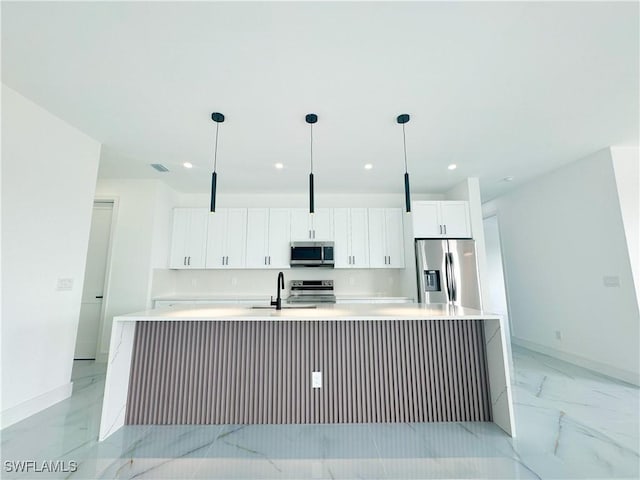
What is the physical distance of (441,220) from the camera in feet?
13.7

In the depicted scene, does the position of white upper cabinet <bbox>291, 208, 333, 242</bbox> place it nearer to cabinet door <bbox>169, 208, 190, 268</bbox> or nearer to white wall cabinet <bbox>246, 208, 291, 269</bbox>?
white wall cabinet <bbox>246, 208, 291, 269</bbox>

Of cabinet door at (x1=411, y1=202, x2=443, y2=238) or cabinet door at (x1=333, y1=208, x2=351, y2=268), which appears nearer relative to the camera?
cabinet door at (x1=411, y1=202, x2=443, y2=238)

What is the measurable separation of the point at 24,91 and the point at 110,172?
1763mm

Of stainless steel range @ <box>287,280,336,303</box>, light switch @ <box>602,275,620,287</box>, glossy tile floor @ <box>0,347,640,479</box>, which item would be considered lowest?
glossy tile floor @ <box>0,347,640,479</box>

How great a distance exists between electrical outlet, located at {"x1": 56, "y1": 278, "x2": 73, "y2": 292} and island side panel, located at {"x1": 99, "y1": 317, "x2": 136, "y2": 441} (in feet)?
3.32

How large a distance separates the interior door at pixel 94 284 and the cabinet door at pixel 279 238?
2320mm

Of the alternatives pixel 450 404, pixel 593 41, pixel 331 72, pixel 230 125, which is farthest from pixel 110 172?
pixel 593 41

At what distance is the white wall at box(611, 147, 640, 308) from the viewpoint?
3.09 meters

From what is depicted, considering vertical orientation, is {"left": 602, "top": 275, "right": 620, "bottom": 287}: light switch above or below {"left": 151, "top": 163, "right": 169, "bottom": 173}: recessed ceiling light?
below

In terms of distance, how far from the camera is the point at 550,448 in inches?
72.4

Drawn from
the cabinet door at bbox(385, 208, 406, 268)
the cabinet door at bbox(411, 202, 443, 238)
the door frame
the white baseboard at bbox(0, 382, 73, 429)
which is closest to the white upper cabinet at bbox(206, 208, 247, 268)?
the door frame

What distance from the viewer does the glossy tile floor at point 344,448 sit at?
1.62 m

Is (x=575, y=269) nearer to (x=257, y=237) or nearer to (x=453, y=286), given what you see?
(x=453, y=286)

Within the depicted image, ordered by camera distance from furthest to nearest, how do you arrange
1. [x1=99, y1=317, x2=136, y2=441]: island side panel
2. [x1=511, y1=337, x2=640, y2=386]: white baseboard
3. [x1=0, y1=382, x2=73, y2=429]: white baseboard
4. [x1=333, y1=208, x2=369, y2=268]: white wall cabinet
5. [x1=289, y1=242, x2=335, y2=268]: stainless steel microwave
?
[x1=333, y1=208, x2=369, y2=268]: white wall cabinet
[x1=289, y1=242, x2=335, y2=268]: stainless steel microwave
[x1=511, y1=337, x2=640, y2=386]: white baseboard
[x1=0, y1=382, x2=73, y2=429]: white baseboard
[x1=99, y1=317, x2=136, y2=441]: island side panel
